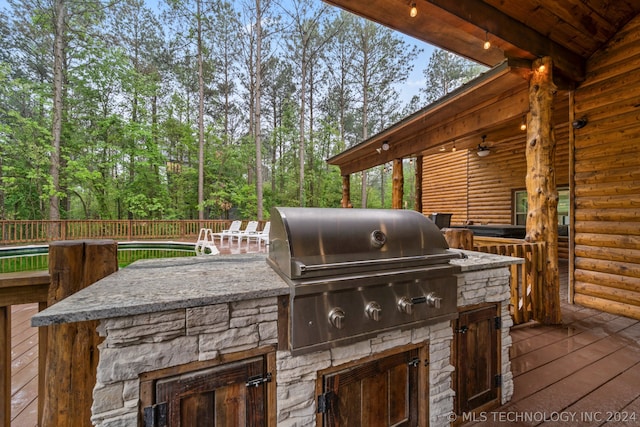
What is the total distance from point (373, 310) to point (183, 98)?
15.9m

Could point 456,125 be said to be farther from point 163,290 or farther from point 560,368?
point 163,290

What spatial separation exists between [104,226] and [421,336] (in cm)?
1151

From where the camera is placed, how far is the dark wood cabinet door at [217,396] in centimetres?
102

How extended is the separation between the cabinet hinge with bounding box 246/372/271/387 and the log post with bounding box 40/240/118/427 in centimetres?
65

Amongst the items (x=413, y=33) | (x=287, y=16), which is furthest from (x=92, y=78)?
(x=413, y=33)

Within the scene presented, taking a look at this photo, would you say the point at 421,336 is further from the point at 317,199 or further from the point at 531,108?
the point at 317,199

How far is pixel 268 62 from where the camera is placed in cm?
1380

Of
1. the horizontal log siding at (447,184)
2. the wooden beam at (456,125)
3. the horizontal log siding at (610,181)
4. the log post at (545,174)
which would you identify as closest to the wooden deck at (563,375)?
the log post at (545,174)

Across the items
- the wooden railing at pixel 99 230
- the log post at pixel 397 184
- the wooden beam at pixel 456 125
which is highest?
the wooden beam at pixel 456 125

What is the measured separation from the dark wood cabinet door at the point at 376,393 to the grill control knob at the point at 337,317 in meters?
0.30

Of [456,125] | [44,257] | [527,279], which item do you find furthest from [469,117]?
[44,257]

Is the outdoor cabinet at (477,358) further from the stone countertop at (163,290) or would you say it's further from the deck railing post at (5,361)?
the deck railing post at (5,361)

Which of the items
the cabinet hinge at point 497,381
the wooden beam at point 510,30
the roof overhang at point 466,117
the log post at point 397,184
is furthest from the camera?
the log post at point 397,184

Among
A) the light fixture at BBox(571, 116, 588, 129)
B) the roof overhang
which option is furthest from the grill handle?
the light fixture at BBox(571, 116, 588, 129)
